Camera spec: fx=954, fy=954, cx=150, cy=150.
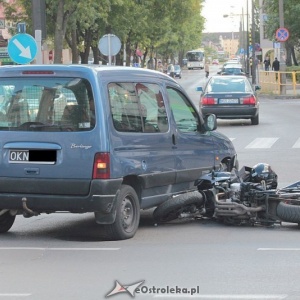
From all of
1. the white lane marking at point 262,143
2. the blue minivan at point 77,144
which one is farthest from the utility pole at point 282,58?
the blue minivan at point 77,144

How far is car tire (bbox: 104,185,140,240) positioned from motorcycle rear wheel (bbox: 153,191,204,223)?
645mm

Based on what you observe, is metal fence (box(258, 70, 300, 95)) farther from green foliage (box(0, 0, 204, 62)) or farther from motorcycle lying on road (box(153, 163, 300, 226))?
motorcycle lying on road (box(153, 163, 300, 226))

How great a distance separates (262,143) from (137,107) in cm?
1322

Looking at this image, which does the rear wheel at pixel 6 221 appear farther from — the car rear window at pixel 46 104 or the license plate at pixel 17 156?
the car rear window at pixel 46 104

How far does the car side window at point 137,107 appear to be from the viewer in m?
10.1

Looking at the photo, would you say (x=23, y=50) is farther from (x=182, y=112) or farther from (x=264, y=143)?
(x=182, y=112)

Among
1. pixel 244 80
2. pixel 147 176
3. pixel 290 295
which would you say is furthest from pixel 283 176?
pixel 244 80

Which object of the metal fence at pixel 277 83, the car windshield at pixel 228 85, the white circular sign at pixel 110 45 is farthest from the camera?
the metal fence at pixel 277 83

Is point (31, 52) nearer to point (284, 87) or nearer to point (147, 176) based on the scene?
point (147, 176)

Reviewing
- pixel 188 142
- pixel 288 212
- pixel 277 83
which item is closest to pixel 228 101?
pixel 188 142

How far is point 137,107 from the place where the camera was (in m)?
10.5

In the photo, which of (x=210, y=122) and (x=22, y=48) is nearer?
(x=210, y=122)

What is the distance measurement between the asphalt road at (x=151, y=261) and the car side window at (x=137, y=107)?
1212mm

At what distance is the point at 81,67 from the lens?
393 inches
